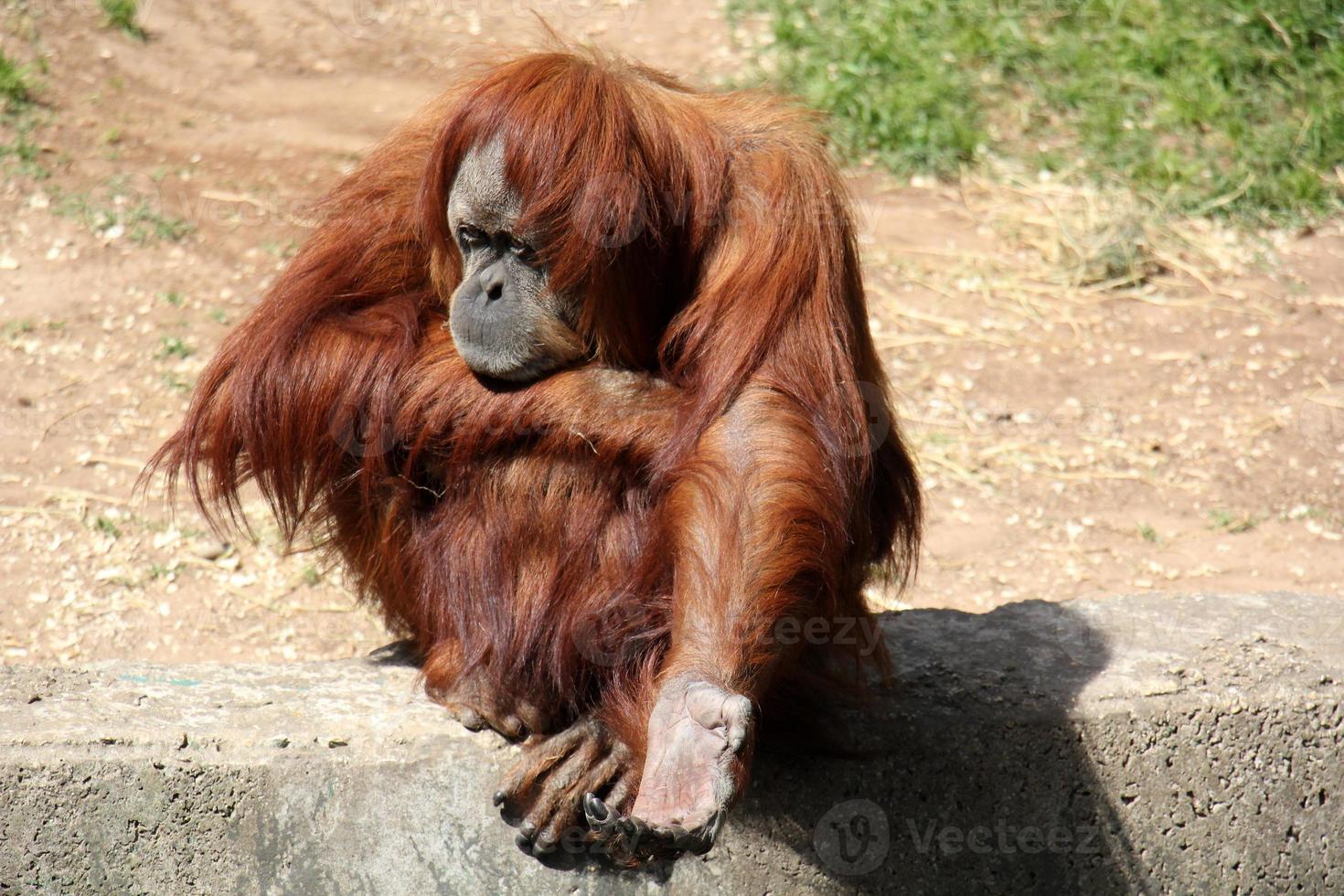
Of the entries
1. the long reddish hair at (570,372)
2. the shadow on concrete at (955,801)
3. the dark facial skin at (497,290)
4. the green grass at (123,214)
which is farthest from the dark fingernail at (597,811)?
the green grass at (123,214)

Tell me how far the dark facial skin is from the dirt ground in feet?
2.30

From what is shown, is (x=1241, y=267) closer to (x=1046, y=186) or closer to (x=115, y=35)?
(x=1046, y=186)

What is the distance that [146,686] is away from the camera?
10.4 ft

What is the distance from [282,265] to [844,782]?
4318 millimetres

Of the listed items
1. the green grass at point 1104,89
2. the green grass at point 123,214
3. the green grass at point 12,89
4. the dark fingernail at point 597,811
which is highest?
the dark fingernail at point 597,811

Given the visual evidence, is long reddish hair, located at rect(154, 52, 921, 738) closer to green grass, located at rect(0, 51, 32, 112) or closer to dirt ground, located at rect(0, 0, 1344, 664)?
dirt ground, located at rect(0, 0, 1344, 664)

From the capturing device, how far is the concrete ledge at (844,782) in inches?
113

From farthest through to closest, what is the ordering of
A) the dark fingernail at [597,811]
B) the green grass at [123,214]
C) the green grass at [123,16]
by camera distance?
the green grass at [123,16] < the green grass at [123,214] < the dark fingernail at [597,811]

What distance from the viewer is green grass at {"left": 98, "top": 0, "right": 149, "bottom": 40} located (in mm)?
7688

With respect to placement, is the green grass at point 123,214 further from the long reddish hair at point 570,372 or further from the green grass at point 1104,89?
the long reddish hair at point 570,372

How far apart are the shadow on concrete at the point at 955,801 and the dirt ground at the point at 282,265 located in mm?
1601

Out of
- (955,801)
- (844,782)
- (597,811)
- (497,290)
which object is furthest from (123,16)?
(597,811)

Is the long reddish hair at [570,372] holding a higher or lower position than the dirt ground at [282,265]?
higher

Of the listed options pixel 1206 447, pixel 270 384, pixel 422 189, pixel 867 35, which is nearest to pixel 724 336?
pixel 422 189
